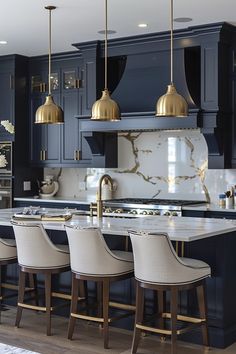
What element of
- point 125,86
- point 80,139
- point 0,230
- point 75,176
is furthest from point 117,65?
point 0,230

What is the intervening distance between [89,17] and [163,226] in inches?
96.9

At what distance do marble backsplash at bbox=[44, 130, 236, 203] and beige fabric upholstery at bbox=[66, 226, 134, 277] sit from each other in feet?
9.12

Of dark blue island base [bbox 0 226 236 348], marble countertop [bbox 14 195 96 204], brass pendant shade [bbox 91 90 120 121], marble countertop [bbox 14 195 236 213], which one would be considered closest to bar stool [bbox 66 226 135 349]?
dark blue island base [bbox 0 226 236 348]

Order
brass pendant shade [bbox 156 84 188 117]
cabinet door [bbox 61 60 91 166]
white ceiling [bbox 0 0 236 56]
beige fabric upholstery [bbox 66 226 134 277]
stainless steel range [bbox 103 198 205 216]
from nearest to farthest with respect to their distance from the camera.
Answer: beige fabric upholstery [bbox 66 226 134 277], brass pendant shade [bbox 156 84 188 117], white ceiling [bbox 0 0 236 56], stainless steel range [bbox 103 198 205 216], cabinet door [bbox 61 60 91 166]

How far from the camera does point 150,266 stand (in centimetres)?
412

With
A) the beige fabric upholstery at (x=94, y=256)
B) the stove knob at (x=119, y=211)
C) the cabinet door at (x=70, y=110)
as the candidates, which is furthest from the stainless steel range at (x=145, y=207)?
the beige fabric upholstery at (x=94, y=256)

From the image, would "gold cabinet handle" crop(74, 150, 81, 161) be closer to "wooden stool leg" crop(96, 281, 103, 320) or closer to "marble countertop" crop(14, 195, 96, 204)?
"marble countertop" crop(14, 195, 96, 204)

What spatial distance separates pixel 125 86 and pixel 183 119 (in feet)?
3.19

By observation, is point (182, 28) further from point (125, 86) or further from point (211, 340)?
point (211, 340)

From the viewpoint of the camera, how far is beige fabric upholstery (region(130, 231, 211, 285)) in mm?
4066

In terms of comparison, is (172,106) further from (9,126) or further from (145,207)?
(9,126)

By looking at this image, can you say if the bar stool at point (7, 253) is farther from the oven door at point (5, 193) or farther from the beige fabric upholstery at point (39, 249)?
the oven door at point (5, 193)

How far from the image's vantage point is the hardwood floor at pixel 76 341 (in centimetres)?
443

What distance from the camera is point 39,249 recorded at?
471 cm
